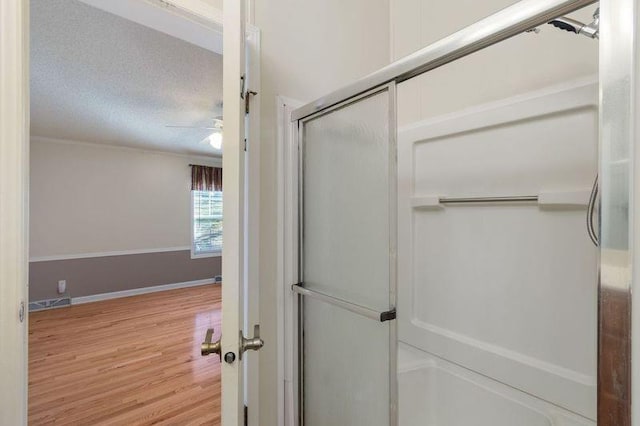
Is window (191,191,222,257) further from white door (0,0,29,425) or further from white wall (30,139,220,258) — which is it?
white door (0,0,29,425)

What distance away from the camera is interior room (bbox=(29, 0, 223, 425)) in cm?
Result: 201

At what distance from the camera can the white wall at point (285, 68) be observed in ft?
4.15

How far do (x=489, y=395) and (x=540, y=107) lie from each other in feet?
4.04

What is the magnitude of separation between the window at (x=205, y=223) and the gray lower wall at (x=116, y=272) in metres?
0.18

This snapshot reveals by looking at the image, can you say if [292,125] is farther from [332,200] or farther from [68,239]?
[68,239]

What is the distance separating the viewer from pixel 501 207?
1255mm

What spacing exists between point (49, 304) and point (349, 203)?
5.06 metres

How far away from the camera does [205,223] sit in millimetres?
5738

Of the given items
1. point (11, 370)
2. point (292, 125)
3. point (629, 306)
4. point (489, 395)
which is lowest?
point (489, 395)

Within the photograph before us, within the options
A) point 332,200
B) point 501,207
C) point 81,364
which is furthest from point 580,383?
point 81,364

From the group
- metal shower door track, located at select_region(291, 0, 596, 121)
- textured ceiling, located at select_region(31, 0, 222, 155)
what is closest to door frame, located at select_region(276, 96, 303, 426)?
metal shower door track, located at select_region(291, 0, 596, 121)

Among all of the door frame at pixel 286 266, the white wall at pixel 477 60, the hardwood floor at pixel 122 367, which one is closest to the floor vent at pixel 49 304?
the hardwood floor at pixel 122 367

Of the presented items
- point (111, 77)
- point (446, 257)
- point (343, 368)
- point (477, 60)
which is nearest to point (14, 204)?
point (343, 368)

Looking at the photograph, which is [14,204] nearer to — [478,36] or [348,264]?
[348,264]
